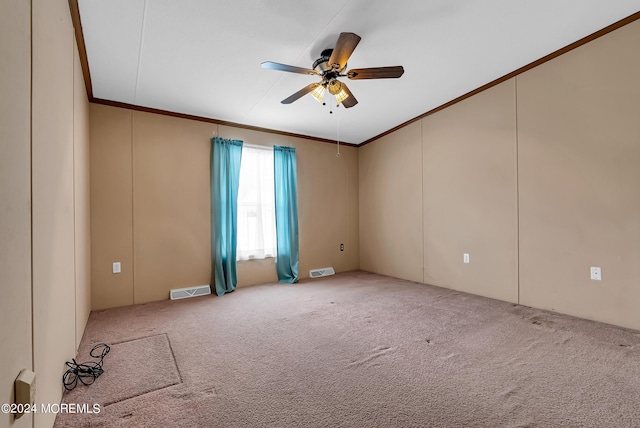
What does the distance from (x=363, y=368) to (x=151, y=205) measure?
3.13 m

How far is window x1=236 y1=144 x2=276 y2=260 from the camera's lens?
13.5ft

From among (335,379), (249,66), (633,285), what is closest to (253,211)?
(249,66)

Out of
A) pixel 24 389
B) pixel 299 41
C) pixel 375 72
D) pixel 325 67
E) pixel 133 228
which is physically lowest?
pixel 24 389

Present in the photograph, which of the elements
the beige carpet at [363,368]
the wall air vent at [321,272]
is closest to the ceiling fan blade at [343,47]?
the beige carpet at [363,368]

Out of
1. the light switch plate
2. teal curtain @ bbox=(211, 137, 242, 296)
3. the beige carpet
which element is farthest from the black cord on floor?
teal curtain @ bbox=(211, 137, 242, 296)

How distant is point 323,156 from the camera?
4898 mm

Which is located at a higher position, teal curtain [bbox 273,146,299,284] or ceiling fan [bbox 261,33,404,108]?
ceiling fan [bbox 261,33,404,108]

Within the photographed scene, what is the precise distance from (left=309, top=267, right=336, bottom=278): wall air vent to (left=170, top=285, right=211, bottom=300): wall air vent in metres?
1.67

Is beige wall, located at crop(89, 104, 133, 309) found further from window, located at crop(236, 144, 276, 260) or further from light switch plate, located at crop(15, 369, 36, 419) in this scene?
light switch plate, located at crop(15, 369, 36, 419)

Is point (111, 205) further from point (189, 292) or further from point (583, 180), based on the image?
point (583, 180)

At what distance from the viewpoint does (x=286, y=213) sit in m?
4.36

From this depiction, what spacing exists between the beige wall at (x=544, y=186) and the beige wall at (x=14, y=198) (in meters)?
3.77

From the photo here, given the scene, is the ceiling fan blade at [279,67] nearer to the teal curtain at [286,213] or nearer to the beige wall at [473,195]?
the teal curtain at [286,213]

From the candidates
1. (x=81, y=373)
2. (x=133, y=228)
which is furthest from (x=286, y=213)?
(x=81, y=373)
